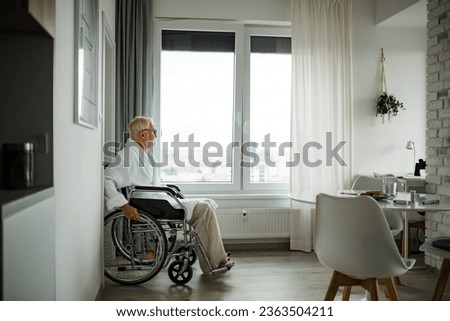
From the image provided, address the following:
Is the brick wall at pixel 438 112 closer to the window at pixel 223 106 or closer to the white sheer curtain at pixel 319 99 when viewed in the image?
the white sheer curtain at pixel 319 99

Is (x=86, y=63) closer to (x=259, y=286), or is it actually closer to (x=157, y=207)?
(x=157, y=207)

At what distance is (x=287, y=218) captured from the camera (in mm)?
4352

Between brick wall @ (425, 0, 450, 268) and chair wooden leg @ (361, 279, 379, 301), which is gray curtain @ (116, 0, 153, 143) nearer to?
brick wall @ (425, 0, 450, 268)

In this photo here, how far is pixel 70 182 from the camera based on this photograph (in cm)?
191

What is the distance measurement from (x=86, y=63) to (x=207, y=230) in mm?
1514

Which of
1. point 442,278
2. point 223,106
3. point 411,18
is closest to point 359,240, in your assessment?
point 442,278

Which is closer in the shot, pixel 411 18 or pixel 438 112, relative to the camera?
pixel 438 112

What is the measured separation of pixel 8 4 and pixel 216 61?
339cm

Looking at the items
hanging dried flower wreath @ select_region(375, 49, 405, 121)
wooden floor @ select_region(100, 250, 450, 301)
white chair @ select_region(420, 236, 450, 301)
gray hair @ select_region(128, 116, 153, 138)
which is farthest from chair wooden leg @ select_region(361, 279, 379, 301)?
hanging dried flower wreath @ select_region(375, 49, 405, 121)

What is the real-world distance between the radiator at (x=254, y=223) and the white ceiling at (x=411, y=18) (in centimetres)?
198

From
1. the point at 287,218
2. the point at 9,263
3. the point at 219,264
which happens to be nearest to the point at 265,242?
the point at 287,218

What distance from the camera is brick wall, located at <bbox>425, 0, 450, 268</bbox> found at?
→ 336 centimetres

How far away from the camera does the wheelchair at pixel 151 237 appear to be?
3.13 metres

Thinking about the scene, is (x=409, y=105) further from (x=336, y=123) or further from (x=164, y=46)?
(x=164, y=46)
